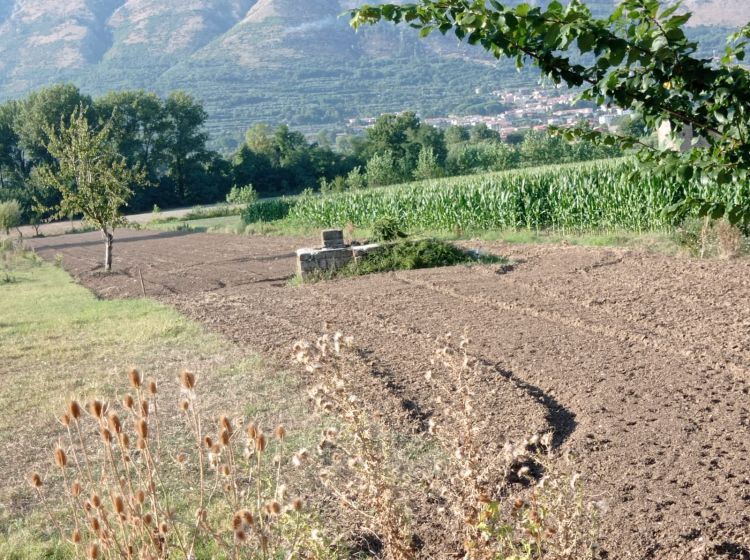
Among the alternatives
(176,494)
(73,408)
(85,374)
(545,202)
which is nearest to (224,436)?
(73,408)

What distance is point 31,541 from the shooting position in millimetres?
4719

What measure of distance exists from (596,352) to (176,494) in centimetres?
423

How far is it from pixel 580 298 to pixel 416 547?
6964 millimetres

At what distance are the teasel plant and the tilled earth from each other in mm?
1547

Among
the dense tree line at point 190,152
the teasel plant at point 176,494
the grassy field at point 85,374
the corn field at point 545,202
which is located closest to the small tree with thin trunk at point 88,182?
the grassy field at point 85,374

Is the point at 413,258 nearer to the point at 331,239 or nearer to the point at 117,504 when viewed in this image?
the point at 331,239

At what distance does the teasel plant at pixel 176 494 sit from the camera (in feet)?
7.61

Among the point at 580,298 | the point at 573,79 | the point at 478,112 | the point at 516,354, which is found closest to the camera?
the point at 573,79

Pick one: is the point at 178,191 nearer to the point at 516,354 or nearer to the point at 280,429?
the point at 516,354

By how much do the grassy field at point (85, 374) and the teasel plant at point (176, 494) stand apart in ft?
0.80

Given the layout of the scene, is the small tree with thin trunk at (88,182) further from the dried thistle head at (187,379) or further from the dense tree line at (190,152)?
the dense tree line at (190,152)

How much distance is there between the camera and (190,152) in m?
80.9

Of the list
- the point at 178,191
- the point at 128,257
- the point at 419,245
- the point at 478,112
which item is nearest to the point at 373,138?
the point at 178,191

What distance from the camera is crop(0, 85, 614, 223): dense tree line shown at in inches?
2749
